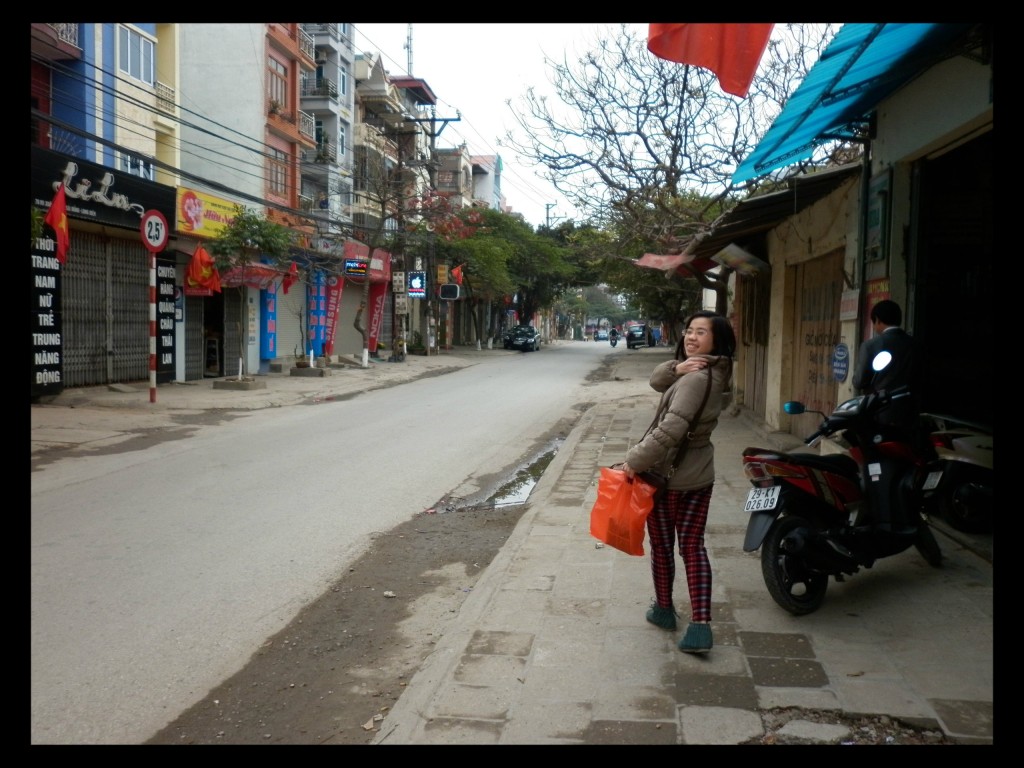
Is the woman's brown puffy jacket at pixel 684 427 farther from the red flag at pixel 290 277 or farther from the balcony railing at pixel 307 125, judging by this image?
the balcony railing at pixel 307 125

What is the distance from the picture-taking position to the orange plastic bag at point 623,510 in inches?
155

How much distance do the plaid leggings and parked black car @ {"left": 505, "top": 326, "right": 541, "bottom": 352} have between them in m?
41.1

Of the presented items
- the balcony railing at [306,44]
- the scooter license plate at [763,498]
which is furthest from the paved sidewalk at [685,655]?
the balcony railing at [306,44]

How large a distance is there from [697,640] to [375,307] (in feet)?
93.9

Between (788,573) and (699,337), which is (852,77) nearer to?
(699,337)

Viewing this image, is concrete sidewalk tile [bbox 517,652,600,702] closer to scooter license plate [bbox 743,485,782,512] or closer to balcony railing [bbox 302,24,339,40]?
scooter license plate [bbox 743,485,782,512]

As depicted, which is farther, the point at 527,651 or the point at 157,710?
the point at 527,651

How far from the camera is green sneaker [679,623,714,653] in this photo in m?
3.85

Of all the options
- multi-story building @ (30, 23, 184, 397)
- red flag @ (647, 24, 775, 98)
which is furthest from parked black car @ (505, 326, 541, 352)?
red flag @ (647, 24, 775, 98)

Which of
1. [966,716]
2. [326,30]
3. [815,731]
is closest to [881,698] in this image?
[966,716]

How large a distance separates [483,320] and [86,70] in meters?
34.6
